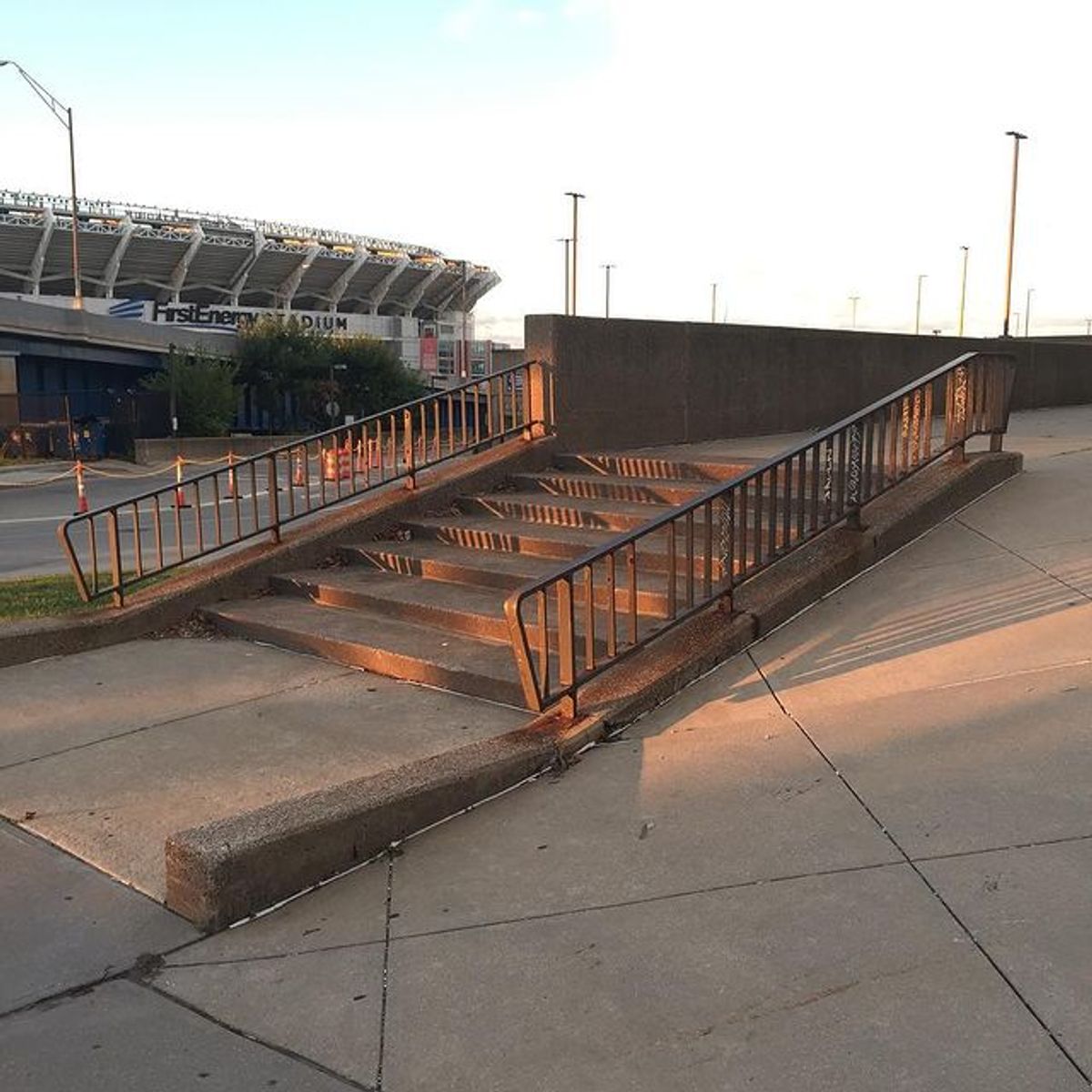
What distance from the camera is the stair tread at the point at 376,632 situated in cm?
601

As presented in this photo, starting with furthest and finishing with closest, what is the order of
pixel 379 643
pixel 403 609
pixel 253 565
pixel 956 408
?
pixel 253 565 → pixel 956 408 → pixel 403 609 → pixel 379 643

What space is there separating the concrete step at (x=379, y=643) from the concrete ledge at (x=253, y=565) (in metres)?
0.23

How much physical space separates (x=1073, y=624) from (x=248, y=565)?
5785 mm

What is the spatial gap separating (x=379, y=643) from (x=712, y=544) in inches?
84.7

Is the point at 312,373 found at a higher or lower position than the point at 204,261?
lower

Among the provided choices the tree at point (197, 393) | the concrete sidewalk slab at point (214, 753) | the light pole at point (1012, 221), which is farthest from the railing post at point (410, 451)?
the tree at point (197, 393)

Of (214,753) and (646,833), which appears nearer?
(646,833)

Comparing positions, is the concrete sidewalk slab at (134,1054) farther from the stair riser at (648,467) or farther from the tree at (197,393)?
the tree at (197,393)

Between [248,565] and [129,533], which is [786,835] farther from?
[129,533]

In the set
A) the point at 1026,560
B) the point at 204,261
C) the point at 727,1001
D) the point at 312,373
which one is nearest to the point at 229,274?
the point at 204,261

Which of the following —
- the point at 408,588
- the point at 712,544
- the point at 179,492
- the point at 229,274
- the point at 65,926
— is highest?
the point at 229,274

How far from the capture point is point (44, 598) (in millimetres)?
9062

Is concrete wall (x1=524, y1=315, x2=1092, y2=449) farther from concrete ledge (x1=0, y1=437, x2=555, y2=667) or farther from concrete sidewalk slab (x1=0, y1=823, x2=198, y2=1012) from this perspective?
concrete sidewalk slab (x1=0, y1=823, x2=198, y2=1012)

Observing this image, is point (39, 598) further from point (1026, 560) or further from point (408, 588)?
point (1026, 560)
